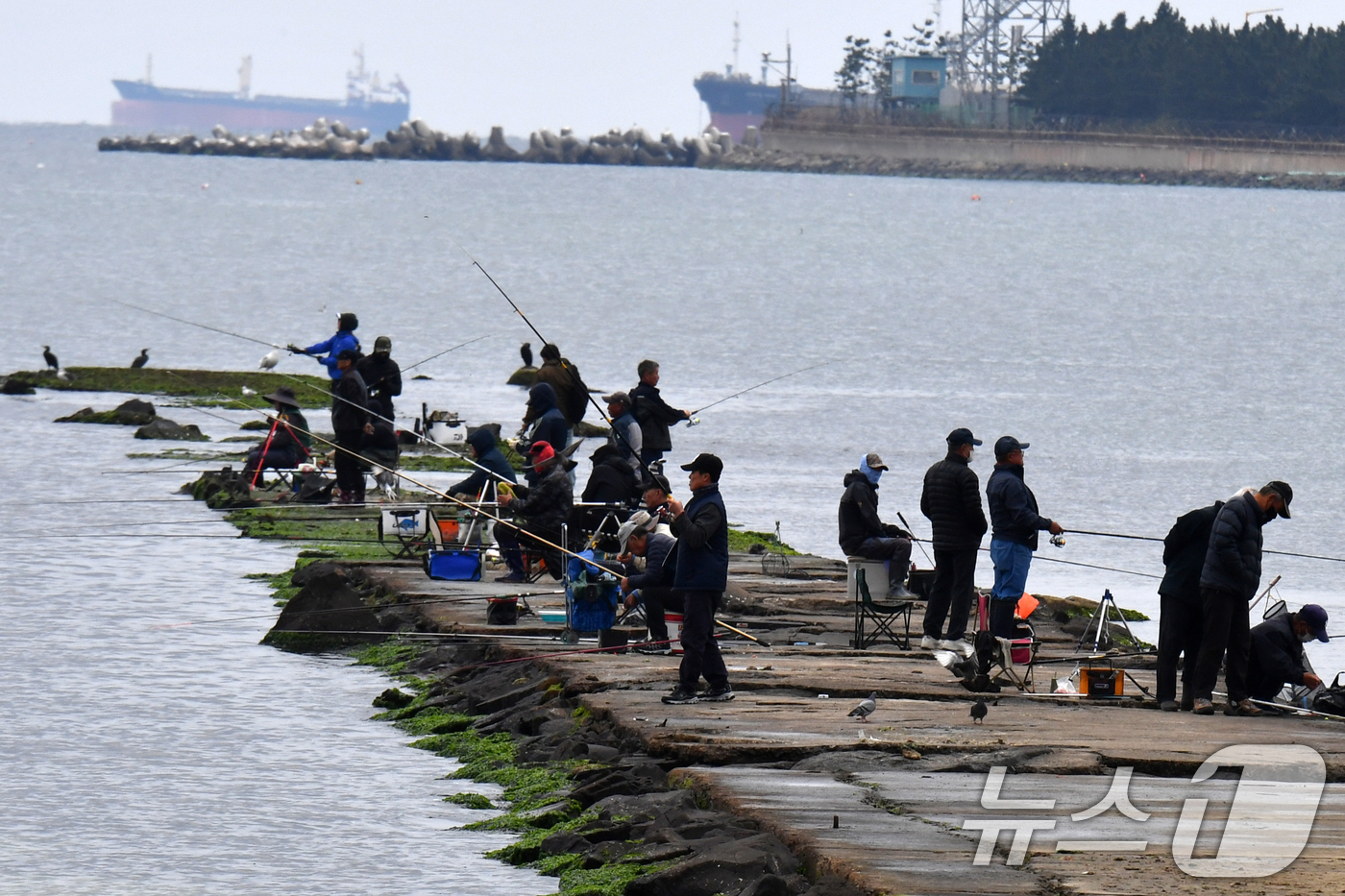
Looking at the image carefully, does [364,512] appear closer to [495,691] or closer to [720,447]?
[495,691]

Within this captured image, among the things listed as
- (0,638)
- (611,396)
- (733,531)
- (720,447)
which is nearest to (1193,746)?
(611,396)

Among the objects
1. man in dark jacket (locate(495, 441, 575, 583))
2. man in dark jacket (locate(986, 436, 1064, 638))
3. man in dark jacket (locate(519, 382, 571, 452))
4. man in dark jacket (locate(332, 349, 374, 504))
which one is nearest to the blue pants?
man in dark jacket (locate(986, 436, 1064, 638))

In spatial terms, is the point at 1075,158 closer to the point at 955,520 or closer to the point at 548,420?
the point at 548,420

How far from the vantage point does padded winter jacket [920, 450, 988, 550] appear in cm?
1552

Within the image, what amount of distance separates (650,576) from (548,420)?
215 inches

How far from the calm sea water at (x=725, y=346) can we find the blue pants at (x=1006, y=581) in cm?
446

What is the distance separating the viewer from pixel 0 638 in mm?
17000

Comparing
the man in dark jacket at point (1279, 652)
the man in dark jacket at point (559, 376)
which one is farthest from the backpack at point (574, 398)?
the man in dark jacket at point (1279, 652)

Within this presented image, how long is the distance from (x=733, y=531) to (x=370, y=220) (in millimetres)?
94378

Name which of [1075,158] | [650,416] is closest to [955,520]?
[650,416]

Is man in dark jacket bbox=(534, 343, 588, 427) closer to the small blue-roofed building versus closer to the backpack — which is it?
the backpack

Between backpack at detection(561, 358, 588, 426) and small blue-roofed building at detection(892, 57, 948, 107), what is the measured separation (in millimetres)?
168628

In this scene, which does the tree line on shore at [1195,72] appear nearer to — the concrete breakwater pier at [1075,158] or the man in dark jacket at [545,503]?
the concrete breakwater pier at [1075,158]

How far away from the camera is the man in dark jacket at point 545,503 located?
16.7 meters
